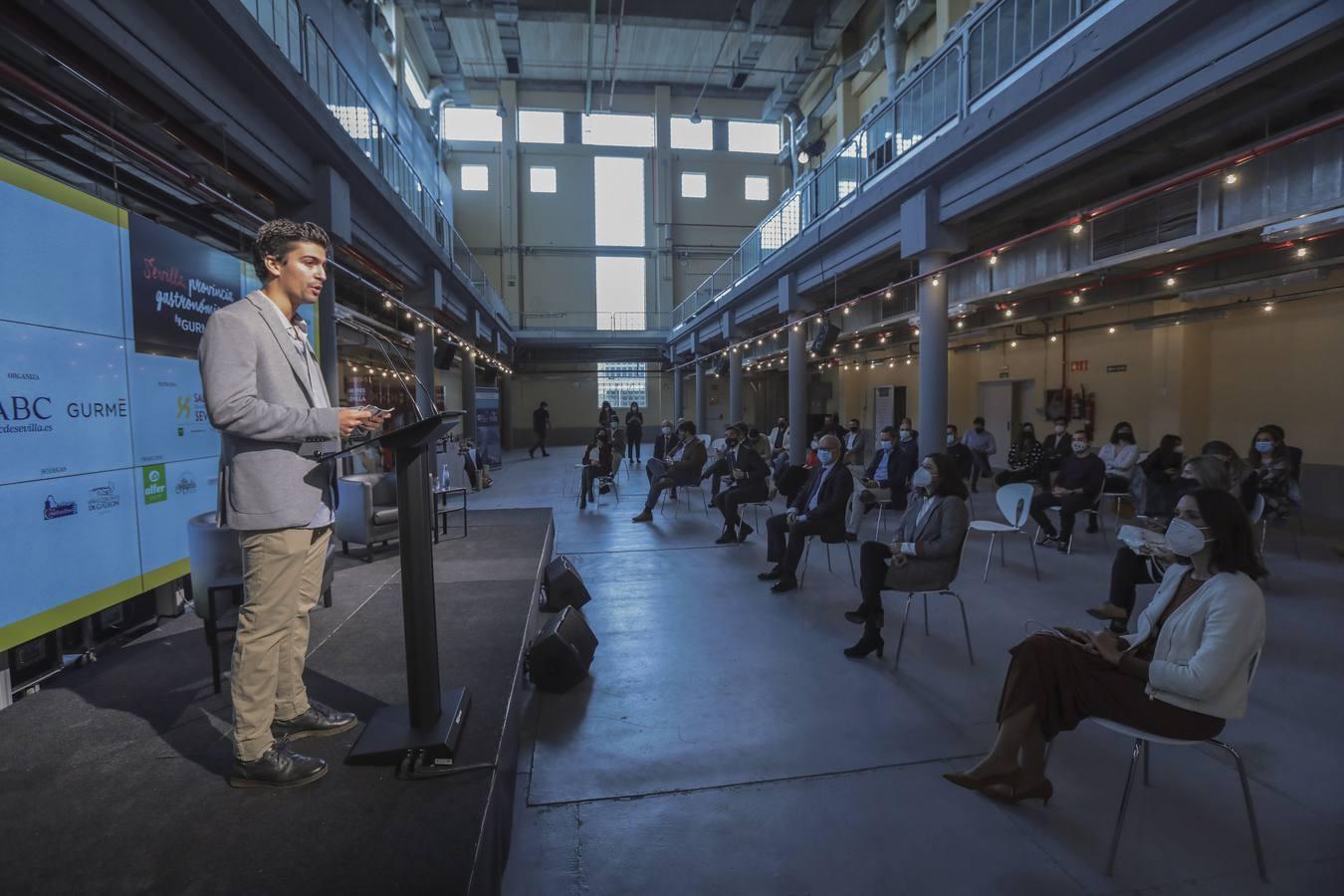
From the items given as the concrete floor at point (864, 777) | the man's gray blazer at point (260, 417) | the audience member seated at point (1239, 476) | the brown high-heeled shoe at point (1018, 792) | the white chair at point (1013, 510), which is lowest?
the concrete floor at point (864, 777)

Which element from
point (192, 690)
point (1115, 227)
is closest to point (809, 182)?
point (1115, 227)

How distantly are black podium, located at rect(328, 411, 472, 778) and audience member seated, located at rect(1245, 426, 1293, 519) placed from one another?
6.95m

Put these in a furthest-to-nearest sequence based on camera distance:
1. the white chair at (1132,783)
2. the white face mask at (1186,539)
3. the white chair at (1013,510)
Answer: the white chair at (1013,510)
the white face mask at (1186,539)
the white chair at (1132,783)

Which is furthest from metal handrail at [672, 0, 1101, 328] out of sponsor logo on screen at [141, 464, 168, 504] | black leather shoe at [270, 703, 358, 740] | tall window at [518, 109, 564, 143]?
tall window at [518, 109, 564, 143]

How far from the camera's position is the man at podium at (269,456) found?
59.7 inches

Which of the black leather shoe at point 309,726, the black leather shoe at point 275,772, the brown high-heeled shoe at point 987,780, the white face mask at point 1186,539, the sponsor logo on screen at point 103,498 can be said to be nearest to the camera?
the black leather shoe at point 275,772

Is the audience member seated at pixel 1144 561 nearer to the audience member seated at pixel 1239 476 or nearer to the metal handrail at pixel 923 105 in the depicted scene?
the audience member seated at pixel 1239 476

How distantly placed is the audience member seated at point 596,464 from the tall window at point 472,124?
1634cm

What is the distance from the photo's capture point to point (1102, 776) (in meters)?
2.27

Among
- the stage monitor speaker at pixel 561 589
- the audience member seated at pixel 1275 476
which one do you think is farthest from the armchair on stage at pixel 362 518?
the audience member seated at pixel 1275 476

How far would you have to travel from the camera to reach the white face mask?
1991mm

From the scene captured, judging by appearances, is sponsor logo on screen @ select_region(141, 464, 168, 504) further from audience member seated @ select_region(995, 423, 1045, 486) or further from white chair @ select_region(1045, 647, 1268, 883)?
audience member seated @ select_region(995, 423, 1045, 486)

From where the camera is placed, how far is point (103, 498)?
2.94 meters

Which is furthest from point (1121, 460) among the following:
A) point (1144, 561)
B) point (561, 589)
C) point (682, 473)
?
point (561, 589)
